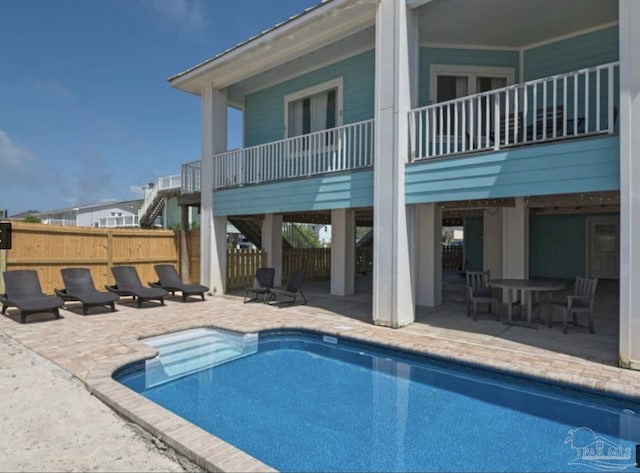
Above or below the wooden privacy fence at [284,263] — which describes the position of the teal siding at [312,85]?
above

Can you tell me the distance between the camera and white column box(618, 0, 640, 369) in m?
5.54

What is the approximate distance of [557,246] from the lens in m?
17.0

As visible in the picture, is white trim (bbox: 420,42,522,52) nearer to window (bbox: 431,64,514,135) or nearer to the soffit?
the soffit

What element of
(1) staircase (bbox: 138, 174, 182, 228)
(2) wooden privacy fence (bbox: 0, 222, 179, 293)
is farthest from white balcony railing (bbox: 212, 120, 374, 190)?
(1) staircase (bbox: 138, 174, 182, 228)

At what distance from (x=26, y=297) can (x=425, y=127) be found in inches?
407

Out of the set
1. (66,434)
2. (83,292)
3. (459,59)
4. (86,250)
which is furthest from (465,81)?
(86,250)

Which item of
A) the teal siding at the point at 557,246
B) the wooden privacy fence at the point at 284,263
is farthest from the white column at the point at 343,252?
the teal siding at the point at 557,246

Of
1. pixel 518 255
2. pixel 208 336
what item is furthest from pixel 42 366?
pixel 518 255

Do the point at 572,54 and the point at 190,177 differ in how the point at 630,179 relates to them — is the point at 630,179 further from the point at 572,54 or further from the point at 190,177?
the point at 190,177

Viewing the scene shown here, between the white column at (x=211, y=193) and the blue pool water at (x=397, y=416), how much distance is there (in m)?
6.75

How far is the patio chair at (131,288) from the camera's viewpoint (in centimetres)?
1063

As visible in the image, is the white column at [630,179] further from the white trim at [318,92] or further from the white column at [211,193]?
the white column at [211,193]

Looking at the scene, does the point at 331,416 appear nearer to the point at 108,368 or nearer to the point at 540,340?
the point at 108,368

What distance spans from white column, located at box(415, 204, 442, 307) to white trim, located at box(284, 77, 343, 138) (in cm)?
370
